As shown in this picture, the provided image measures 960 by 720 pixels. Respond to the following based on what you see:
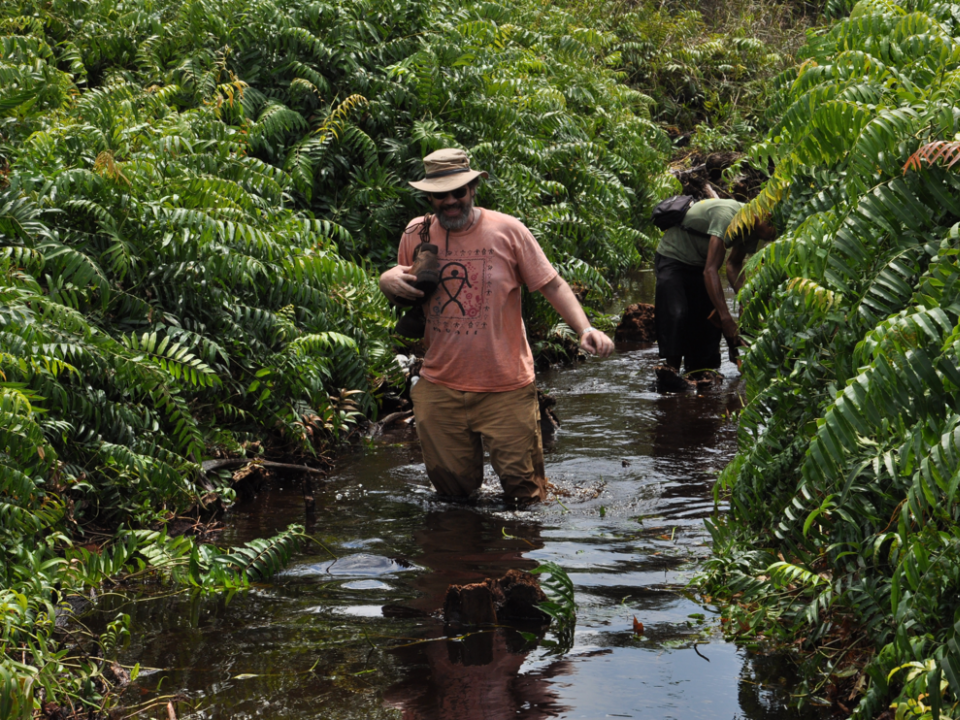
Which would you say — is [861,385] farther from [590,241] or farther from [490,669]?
[590,241]

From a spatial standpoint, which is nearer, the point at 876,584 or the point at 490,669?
the point at 876,584

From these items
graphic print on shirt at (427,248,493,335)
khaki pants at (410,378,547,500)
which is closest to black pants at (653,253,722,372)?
khaki pants at (410,378,547,500)

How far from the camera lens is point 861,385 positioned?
302 cm

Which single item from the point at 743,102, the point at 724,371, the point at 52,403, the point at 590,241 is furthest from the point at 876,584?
the point at 743,102

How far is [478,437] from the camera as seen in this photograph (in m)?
6.71

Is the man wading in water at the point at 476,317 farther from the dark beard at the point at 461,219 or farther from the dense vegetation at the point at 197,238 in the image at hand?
the dense vegetation at the point at 197,238

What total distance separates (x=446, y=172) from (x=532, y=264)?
773 mm

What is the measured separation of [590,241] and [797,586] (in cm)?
884

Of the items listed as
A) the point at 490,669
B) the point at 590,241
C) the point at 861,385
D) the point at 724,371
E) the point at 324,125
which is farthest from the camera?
the point at 590,241

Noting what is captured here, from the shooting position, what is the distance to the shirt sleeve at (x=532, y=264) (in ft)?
20.5

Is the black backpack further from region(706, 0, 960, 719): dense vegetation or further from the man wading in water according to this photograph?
region(706, 0, 960, 719): dense vegetation

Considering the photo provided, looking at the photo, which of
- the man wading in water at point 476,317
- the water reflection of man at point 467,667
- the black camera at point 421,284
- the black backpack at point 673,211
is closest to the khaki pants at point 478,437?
the man wading in water at point 476,317

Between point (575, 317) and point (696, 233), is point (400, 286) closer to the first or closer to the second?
point (575, 317)

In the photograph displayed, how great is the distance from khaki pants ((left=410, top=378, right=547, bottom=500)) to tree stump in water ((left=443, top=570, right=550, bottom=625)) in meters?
1.71
